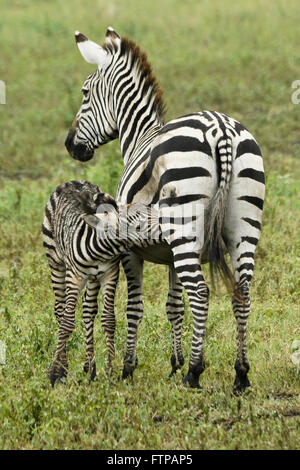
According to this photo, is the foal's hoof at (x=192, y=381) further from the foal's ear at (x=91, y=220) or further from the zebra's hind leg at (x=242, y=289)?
the foal's ear at (x=91, y=220)

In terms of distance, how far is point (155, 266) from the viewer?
9227 millimetres

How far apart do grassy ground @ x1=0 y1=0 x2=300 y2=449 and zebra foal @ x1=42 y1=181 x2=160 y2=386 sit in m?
0.32

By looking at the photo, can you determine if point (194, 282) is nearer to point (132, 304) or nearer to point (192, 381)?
point (192, 381)

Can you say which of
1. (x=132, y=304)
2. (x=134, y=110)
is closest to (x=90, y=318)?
(x=132, y=304)

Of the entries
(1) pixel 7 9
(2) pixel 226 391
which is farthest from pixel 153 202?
(1) pixel 7 9

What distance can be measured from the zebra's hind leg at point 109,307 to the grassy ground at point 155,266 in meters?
0.25

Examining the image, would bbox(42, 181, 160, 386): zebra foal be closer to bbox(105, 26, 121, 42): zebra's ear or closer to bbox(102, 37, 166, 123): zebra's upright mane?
bbox(102, 37, 166, 123): zebra's upright mane

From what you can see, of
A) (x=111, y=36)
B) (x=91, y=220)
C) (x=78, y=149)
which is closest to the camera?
(x=91, y=220)

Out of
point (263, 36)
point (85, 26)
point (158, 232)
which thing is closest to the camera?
point (158, 232)

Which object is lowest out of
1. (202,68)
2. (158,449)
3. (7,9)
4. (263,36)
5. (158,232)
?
(158,449)

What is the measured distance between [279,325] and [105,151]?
7.79 meters

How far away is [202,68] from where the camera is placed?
59.3ft

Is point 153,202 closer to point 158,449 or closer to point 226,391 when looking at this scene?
point 226,391

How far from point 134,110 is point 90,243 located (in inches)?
56.8
